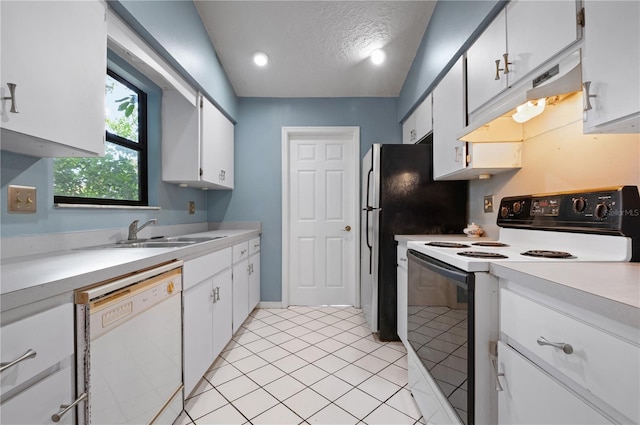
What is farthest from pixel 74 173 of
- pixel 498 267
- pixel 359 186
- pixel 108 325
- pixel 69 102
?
pixel 359 186

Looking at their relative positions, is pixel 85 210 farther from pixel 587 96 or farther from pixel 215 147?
pixel 587 96

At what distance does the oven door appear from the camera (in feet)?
3.24

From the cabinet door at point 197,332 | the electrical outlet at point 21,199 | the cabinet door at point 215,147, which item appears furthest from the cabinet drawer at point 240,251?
the electrical outlet at point 21,199

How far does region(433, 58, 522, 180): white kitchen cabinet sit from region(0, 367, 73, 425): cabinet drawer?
200 cm

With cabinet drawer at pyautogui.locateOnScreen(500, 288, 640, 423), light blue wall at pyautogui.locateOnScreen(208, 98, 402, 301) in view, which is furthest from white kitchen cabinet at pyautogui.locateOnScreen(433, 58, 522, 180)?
light blue wall at pyautogui.locateOnScreen(208, 98, 402, 301)

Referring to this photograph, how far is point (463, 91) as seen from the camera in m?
1.66

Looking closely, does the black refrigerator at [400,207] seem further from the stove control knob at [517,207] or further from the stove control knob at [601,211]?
the stove control knob at [601,211]

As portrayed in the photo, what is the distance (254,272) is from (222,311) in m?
0.98

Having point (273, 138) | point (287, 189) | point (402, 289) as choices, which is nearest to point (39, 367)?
point (402, 289)

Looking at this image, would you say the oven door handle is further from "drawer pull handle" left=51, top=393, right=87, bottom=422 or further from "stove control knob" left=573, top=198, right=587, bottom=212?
"drawer pull handle" left=51, top=393, right=87, bottom=422

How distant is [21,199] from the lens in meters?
1.16

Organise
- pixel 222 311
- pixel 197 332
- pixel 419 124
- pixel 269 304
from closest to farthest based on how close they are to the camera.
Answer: pixel 197 332 → pixel 222 311 → pixel 419 124 → pixel 269 304

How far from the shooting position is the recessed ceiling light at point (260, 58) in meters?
2.65

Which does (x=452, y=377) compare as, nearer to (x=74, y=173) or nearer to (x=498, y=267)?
(x=498, y=267)
